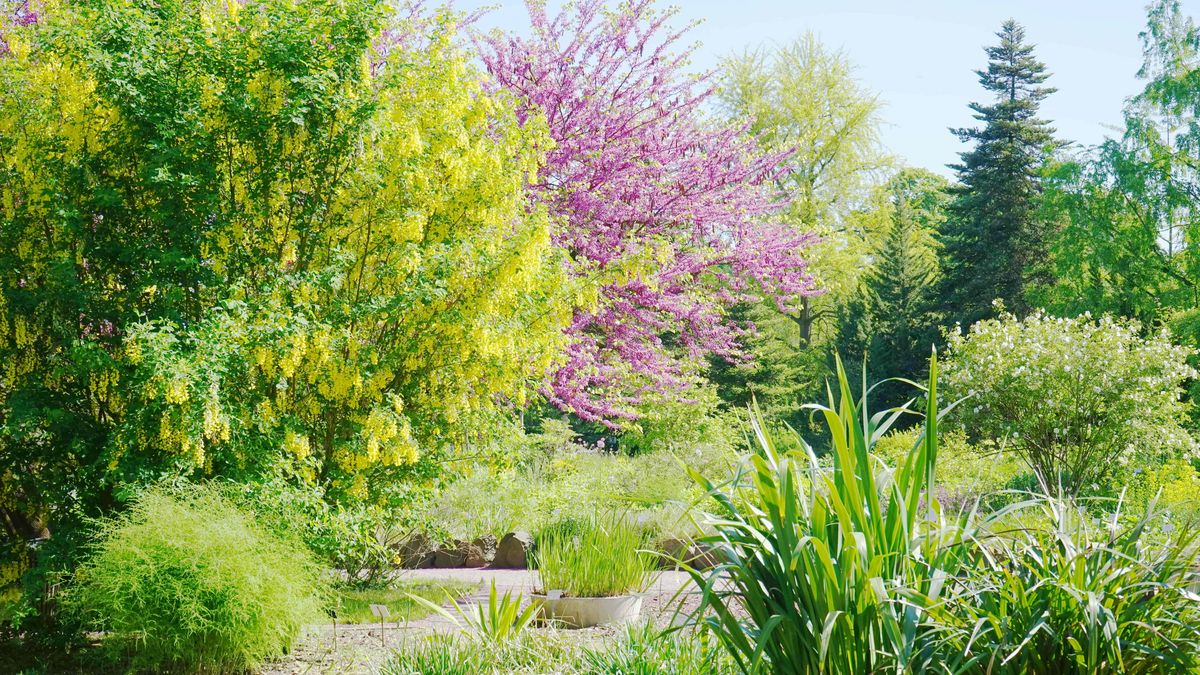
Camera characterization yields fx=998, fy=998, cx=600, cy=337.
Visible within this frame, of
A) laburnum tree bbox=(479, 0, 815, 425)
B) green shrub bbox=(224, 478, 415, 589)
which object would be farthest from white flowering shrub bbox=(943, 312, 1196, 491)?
green shrub bbox=(224, 478, 415, 589)

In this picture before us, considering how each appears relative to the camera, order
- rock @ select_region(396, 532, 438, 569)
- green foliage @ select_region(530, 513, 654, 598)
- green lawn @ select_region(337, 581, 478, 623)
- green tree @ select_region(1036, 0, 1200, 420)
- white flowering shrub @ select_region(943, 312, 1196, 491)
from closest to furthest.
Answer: green foliage @ select_region(530, 513, 654, 598), green lawn @ select_region(337, 581, 478, 623), rock @ select_region(396, 532, 438, 569), white flowering shrub @ select_region(943, 312, 1196, 491), green tree @ select_region(1036, 0, 1200, 420)

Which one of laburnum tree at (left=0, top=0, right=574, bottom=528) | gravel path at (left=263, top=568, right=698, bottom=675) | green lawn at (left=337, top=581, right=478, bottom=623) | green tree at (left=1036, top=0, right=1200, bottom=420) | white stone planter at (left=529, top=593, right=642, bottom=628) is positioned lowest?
green lawn at (left=337, top=581, right=478, bottom=623)

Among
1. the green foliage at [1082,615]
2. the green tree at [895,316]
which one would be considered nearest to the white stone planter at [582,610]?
the green foliage at [1082,615]

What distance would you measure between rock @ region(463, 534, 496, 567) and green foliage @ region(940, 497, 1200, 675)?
625 centimetres

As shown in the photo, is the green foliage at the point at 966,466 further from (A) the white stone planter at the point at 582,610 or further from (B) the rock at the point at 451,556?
(A) the white stone planter at the point at 582,610

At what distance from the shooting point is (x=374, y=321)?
19.8ft

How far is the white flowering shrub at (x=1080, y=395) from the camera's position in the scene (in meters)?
10.6

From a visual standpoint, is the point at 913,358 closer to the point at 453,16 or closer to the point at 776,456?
the point at 453,16

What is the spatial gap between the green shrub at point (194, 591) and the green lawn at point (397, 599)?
1.28 m

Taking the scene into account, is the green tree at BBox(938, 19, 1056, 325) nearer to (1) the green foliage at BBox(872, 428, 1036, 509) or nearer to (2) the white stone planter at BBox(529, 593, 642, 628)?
(1) the green foliage at BBox(872, 428, 1036, 509)

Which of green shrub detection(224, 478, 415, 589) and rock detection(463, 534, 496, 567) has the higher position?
green shrub detection(224, 478, 415, 589)

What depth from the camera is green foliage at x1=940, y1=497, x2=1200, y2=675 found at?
2762 millimetres

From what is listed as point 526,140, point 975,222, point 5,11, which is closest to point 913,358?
point 975,222

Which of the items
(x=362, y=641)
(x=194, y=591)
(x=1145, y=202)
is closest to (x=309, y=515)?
(x=362, y=641)
